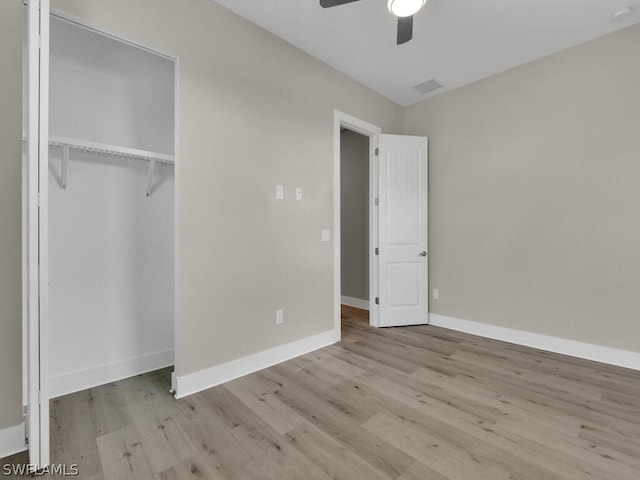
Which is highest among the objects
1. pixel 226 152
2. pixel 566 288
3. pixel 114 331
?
pixel 226 152

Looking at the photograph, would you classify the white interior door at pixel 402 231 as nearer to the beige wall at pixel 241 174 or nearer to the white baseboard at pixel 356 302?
the beige wall at pixel 241 174

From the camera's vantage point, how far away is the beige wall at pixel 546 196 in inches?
103

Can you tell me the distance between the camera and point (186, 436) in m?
1.67

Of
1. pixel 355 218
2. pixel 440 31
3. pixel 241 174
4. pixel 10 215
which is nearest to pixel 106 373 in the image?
pixel 10 215

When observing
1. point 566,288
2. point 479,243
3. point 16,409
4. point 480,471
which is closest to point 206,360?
point 16,409

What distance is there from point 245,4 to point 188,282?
214cm

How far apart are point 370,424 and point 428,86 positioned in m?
3.57

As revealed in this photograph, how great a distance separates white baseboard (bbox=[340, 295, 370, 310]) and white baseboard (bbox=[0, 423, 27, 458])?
3872 mm

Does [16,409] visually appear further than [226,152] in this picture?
No

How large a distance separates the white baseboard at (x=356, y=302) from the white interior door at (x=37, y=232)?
386 centimetres

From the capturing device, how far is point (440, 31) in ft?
8.48

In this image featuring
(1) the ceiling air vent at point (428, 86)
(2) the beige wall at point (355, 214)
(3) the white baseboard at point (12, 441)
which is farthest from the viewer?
(2) the beige wall at point (355, 214)

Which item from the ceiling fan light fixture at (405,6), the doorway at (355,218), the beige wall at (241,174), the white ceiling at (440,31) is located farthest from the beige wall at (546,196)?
the ceiling fan light fixture at (405,6)

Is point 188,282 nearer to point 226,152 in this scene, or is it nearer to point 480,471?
point 226,152
